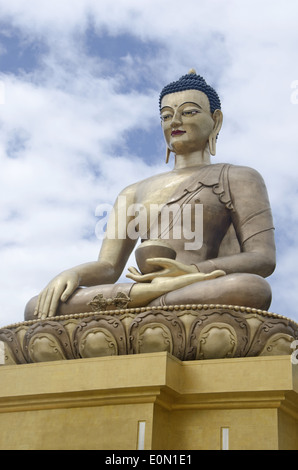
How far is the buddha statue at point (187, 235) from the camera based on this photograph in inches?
227

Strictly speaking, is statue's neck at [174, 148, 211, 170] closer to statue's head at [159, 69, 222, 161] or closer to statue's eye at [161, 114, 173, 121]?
statue's head at [159, 69, 222, 161]

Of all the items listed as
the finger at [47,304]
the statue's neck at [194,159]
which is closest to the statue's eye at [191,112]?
the statue's neck at [194,159]

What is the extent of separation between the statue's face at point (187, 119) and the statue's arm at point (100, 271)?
0.75 meters

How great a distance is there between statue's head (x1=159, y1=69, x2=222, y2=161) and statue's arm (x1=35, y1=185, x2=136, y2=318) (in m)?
0.83

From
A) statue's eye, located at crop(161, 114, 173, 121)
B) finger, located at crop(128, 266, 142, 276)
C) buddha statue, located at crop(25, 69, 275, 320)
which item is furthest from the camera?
statue's eye, located at crop(161, 114, 173, 121)

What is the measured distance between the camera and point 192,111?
7371 mm

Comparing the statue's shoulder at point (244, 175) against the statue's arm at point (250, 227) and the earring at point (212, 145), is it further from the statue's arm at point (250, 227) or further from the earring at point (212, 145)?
the earring at point (212, 145)

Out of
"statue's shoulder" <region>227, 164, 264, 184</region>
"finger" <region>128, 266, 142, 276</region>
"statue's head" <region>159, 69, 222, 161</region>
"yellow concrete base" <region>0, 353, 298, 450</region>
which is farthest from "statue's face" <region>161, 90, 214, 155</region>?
"yellow concrete base" <region>0, 353, 298, 450</region>

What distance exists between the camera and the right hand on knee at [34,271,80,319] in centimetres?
612

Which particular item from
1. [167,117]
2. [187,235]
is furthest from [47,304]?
[167,117]

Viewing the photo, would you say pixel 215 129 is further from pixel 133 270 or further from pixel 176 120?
pixel 133 270

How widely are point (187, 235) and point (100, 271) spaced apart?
953 millimetres

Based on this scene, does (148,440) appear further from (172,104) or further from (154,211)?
(172,104)
